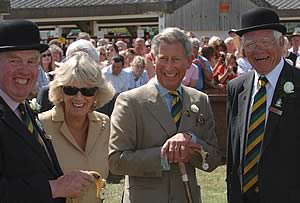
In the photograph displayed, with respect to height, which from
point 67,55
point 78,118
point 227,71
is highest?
point 67,55

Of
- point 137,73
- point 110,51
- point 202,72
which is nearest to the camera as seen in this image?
point 202,72

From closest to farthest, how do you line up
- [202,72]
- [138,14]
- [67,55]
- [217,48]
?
[67,55] < [202,72] < [217,48] < [138,14]

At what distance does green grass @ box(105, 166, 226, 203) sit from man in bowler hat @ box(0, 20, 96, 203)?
4765mm

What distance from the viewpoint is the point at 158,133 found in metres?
4.45

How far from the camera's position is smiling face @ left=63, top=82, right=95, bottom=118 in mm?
4355

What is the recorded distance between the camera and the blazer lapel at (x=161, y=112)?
446 cm

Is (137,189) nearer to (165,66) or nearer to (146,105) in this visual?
(146,105)

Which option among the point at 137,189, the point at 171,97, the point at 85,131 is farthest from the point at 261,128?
the point at 85,131

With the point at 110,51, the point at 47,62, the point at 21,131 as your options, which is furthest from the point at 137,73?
the point at 21,131

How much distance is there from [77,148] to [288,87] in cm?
151

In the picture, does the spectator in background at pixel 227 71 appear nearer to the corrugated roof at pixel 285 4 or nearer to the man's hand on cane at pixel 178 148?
the man's hand on cane at pixel 178 148

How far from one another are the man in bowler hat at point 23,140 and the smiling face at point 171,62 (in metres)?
1.02

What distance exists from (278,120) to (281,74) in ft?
1.16

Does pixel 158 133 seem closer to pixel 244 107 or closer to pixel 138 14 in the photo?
pixel 244 107
